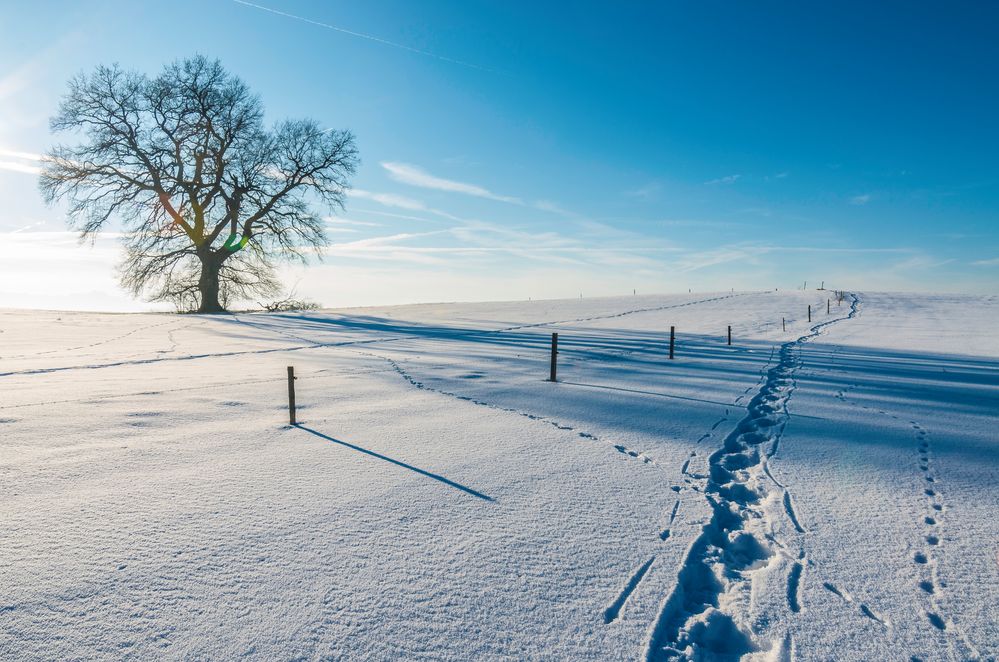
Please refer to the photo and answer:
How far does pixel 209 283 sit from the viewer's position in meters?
23.6

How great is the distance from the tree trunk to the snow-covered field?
16423 mm

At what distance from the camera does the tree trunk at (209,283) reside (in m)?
23.3

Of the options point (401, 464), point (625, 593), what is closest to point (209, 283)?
point (401, 464)

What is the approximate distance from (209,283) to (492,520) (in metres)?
24.3

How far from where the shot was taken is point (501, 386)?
8.10m

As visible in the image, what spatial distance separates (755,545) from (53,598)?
3.79 metres

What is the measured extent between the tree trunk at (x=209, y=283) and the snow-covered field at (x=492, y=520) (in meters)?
16.4

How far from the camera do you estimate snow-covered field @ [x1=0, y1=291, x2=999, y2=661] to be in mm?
2355

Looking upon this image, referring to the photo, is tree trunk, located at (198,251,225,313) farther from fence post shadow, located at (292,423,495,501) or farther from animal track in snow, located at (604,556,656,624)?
animal track in snow, located at (604,556,656,624)

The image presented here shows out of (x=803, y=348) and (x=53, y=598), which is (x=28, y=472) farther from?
(x=803, y=348)

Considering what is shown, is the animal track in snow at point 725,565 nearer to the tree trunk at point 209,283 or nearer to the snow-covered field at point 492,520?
the snow-covered field at point 492,520

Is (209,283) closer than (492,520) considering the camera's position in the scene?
No

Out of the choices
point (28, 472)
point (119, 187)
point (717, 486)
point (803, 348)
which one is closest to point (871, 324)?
point (803, 348)

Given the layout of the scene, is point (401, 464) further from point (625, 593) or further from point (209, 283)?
point (209, 283)
